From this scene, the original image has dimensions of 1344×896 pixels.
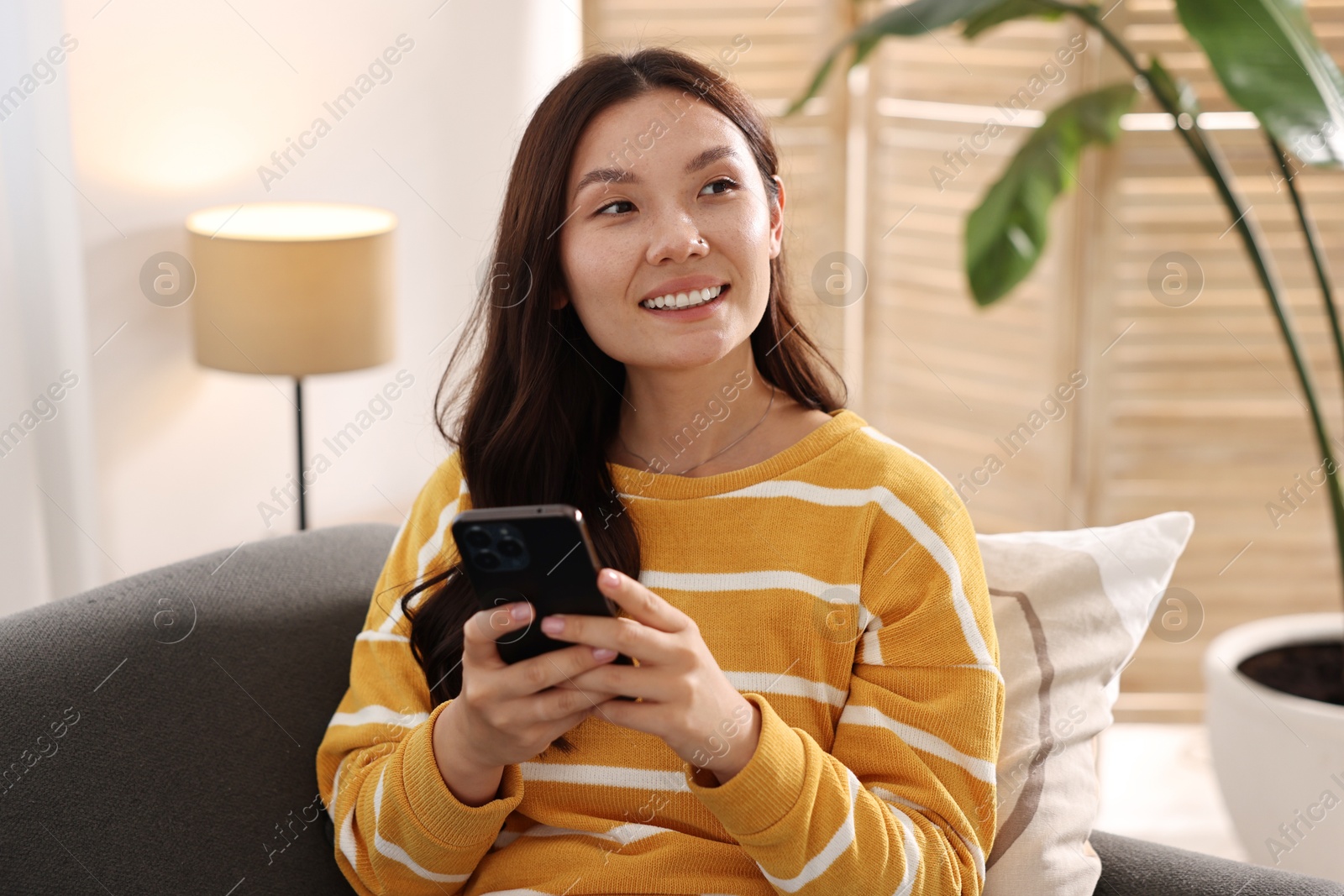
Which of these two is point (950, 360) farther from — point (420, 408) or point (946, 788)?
point (946, 788)

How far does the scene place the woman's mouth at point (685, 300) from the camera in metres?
1.12

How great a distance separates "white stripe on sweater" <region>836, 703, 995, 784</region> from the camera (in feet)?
3.40

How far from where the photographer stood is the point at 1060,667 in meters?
1.22

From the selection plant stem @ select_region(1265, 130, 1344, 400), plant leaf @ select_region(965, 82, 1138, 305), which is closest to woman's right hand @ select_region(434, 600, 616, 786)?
plant stem @ select_region(1265, 130, 1344, 400)

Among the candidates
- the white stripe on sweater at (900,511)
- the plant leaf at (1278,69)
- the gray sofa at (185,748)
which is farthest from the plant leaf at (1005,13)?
the gray sofa at (185,748)

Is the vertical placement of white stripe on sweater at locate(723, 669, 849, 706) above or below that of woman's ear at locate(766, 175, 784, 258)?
below

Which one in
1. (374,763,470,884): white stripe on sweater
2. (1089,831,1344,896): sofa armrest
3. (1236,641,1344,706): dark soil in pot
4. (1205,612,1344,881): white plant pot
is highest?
(374,763,470,884): white stripe on sweater

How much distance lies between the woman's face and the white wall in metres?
1.21

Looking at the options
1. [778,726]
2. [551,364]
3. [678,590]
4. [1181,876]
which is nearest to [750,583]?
[678,590]

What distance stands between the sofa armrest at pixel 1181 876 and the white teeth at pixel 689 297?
0.66 metres

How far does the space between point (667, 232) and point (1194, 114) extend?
1.27 metres

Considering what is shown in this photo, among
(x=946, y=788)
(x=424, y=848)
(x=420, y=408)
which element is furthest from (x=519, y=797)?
(x=420, y=408)

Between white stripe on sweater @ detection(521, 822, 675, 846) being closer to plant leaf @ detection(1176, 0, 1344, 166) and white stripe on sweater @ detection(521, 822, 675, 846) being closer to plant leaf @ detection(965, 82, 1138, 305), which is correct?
plant leaf @ detection(1176, 0, 1344, 166)

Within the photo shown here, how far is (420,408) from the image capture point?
2.76 m
